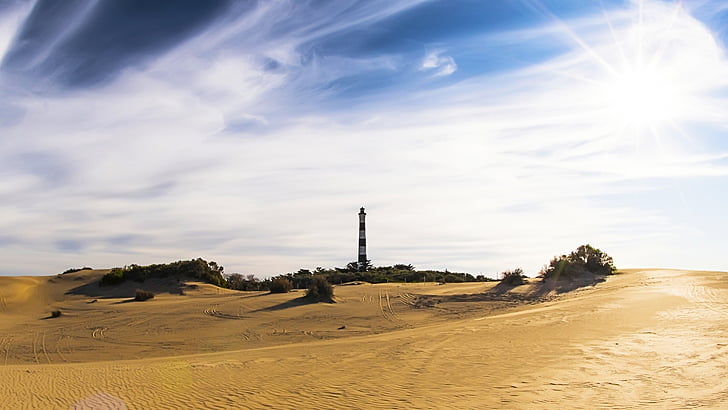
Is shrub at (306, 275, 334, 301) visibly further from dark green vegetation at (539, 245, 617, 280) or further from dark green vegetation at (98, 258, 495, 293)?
dark green vegetation at (539, 245, 617, 280)

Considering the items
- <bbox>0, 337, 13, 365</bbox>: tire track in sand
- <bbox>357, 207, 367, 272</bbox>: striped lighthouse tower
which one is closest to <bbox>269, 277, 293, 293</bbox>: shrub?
<bbox>0, 337, 13, 365</bbox>: tire track in sand

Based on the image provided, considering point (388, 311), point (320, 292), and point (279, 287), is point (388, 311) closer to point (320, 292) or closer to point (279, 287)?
point (320, 292)

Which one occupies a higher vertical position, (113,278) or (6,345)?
(113,278)

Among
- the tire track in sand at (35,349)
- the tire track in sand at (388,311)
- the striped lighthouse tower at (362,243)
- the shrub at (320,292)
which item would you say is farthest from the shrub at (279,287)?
the striped lighthouse tower at (362,243)

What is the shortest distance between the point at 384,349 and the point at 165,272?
20.9 meters

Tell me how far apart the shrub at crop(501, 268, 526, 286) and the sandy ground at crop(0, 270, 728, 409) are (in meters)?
1.22

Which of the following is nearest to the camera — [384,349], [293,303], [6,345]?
[384,349]

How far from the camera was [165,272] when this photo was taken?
103ft

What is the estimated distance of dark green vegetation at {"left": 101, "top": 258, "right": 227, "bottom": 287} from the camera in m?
31.0

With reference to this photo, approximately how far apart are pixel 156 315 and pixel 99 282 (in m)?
12.1

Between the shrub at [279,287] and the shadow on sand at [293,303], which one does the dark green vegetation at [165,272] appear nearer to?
the shrub at [279,287]

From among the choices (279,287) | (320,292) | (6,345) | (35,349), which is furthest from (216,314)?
(6,345)

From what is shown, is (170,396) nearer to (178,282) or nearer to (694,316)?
(694,316)

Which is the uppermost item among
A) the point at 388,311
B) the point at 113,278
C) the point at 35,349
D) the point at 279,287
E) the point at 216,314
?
the point at 113,278
